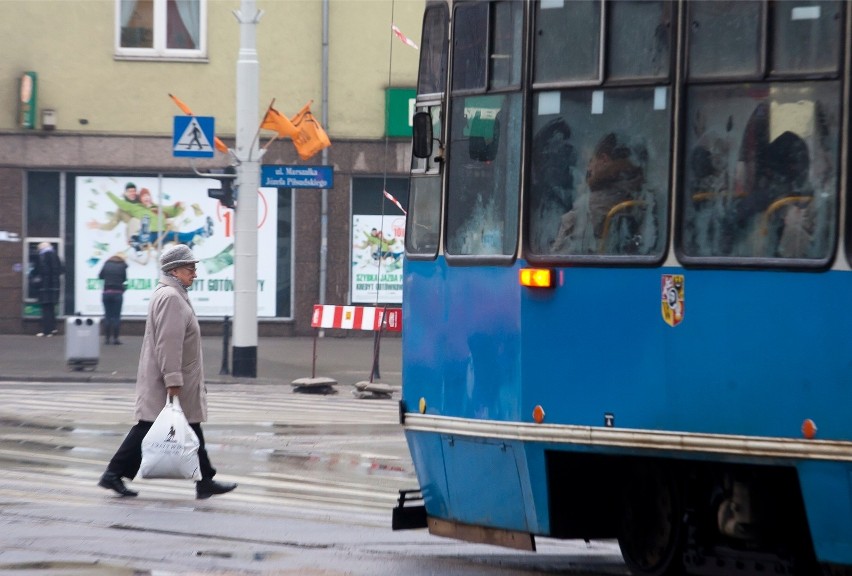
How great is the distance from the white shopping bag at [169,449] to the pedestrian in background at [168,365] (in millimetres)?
240

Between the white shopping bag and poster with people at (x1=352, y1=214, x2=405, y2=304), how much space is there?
19.3 m

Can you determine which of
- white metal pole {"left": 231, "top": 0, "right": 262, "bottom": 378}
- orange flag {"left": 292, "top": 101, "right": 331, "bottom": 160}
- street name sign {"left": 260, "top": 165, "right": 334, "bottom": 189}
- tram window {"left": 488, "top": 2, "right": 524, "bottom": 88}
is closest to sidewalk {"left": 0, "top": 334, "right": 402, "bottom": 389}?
white metal pole {"left": 231, "top": 0, "right": 262, "bottom": 378}

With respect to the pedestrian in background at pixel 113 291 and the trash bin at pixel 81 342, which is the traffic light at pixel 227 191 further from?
the pedestrian in background at pixel 113 291

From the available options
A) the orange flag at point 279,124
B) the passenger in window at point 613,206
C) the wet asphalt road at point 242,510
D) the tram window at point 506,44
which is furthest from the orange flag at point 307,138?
the passenger in window at point 613,206

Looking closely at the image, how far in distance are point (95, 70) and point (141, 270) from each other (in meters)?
3.72

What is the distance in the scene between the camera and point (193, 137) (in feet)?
68.4

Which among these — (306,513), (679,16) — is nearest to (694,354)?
(679,16)

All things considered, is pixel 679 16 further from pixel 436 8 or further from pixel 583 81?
pixel 436 8

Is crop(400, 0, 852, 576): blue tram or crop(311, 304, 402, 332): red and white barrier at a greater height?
crop(400, 0, 852, 576): blue tram

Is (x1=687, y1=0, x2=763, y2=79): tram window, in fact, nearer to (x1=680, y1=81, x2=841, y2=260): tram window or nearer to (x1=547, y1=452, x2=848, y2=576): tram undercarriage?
(x1=680, y1=81, x2=841, y2=260): tram window

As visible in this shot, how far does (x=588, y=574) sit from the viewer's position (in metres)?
7.84

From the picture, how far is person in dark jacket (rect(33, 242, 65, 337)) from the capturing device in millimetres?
27531

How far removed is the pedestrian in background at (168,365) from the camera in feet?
33.8

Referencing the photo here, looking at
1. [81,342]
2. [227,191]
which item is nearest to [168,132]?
[81,342]
